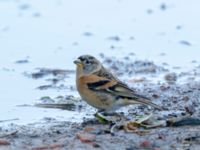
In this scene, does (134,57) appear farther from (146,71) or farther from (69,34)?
(69,34)

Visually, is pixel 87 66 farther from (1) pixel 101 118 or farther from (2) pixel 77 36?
(2) pixel 77 36

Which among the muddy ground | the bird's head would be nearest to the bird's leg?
the muddy ground

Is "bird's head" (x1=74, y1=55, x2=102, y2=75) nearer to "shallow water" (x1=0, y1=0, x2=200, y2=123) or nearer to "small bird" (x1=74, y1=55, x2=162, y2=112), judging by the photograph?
"small bird" (x1=74, y1=55, x2=162, y2=112)

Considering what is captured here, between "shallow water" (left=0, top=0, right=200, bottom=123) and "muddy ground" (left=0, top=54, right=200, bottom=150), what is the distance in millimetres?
401

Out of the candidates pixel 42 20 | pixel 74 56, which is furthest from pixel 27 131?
pixel 42 20

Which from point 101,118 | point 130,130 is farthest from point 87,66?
point 130,130

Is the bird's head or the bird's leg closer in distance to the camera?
the bird's leg

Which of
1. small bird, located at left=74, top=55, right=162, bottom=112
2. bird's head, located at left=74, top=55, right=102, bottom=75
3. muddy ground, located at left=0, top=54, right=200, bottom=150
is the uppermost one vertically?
bird's head, located at left=74, top=55, right=102, bottom=75

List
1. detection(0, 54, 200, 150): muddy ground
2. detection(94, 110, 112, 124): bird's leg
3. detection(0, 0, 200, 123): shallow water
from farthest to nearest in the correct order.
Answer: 1. detection(0, 0, 200, 123): shallow water
2. detection(94, 110, 112, 124): bird's leg
3. detection(0, 54, 200, 150): muddy ground

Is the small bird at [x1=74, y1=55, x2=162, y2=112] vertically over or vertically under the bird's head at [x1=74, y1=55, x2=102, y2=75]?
under

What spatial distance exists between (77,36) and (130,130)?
687 centimetres

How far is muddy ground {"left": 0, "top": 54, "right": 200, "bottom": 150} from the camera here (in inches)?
322

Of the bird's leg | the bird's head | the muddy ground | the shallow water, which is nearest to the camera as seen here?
the muddy ground

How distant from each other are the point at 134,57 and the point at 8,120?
434 centimetres
